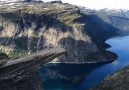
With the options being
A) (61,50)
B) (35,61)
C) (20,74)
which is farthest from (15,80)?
(61,50)

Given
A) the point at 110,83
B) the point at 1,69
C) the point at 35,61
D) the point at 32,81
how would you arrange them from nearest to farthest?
1. the point at 1,69
2. the point at 35,61
3. the point at 32,81
4. the point at 110,83

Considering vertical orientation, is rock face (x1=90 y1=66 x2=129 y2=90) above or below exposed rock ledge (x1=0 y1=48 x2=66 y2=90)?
below

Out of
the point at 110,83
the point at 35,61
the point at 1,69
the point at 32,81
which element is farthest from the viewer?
the point at 110,83

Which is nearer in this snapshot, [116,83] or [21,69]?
[21,69]

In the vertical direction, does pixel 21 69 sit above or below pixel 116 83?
above

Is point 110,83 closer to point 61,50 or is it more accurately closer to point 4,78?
point 61,50

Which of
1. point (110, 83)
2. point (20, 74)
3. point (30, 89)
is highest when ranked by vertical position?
point (20, 74)

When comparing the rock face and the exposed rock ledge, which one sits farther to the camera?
the rock face

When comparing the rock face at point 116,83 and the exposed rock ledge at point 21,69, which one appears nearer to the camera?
the exposed rock ledge at point 21,69
